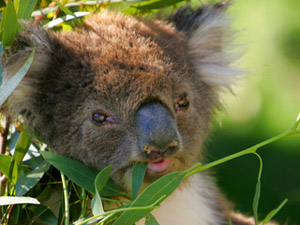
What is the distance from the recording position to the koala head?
2287 millimetres

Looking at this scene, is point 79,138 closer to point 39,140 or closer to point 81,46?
point 39,140

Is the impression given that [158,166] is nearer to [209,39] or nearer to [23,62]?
[23,62]

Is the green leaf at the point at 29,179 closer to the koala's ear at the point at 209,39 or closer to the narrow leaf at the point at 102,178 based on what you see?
the narrow leaf at the point at 102,178

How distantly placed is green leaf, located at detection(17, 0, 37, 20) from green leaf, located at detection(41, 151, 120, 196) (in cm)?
59

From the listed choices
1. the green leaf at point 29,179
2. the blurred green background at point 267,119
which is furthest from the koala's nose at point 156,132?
the blurred green background at point 267,119

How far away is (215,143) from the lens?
15.8ft

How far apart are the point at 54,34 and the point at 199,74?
0.75 meters

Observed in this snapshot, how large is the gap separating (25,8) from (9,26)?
13 cm

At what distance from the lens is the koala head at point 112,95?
2287 millimetres

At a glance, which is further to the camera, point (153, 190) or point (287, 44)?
point (287, 44)

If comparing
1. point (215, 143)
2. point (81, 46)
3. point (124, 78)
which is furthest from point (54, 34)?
point (215, 143)

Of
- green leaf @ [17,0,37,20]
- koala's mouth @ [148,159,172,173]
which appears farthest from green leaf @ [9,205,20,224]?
green leaf @ [17,0,37,20]

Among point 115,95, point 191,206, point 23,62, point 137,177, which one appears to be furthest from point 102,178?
A: point 191,206

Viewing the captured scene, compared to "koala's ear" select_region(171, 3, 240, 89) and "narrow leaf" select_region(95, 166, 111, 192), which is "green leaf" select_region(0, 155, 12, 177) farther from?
"koala's ear" select_region(171, 3, 240, 89)
